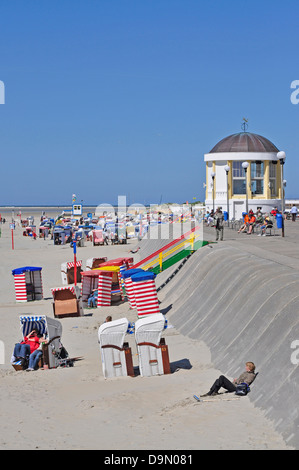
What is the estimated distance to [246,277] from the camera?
16328 millimetres

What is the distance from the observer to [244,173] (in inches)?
1938

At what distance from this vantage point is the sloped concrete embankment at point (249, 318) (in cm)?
990

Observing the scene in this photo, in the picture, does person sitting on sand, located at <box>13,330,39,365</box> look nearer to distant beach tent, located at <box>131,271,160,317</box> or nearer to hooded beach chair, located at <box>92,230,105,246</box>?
distant beach tent, located at <box>131,271,160,317</box>

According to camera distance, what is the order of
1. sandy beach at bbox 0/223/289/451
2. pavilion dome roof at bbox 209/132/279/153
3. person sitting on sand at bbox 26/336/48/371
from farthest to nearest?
pavilion dome roof at bbox 209/132/279/153, person sitting on sand at bbox 26/336/48/371, sandy beach at bbox 0/223/289/451

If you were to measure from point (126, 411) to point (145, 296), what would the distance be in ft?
28.2

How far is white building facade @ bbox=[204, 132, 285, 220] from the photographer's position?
4894cm

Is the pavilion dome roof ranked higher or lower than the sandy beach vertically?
higher

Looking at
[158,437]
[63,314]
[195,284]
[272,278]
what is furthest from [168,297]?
[158,437]

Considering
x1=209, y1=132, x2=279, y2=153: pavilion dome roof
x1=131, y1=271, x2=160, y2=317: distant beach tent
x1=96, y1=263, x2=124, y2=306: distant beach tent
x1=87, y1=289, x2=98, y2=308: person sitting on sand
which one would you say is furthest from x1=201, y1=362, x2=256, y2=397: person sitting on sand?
x1=209, y1=132, x2=279, y2=153: pavilion dome roof

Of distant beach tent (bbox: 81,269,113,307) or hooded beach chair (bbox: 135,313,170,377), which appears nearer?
hooded beach chair (bbox: 135,313,170,377)

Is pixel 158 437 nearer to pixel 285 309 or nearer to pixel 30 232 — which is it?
pixel 285 309

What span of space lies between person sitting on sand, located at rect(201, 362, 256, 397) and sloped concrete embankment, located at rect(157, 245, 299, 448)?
136 millimetres

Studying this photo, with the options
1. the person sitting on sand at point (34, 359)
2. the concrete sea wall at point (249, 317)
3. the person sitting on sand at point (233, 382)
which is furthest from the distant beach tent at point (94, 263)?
the person sitting on sand at point (233, 382)
